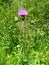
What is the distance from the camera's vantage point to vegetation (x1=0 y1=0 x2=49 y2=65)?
352 cm

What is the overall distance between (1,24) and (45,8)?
3.30 feet

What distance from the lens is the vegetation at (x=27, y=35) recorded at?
11.6 ft

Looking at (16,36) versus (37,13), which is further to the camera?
(37,13)

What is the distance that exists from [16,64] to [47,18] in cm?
191

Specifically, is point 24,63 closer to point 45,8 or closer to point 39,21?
point 39,21

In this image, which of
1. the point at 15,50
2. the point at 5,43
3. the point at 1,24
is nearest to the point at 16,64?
the point at 15,50

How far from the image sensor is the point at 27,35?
4125 mm

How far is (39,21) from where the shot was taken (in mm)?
4879

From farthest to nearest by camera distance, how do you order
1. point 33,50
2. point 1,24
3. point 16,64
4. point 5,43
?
point 1,24 < point 5,43 < point 33,50 < point 16,64

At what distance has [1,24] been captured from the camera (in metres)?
4.66

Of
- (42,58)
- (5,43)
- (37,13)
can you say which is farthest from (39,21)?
(42,58)

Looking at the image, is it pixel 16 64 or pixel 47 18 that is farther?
pixel 47 18

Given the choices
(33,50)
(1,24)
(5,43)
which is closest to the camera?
(33,50)

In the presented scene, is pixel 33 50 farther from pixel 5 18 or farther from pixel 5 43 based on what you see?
pixel 5 18
